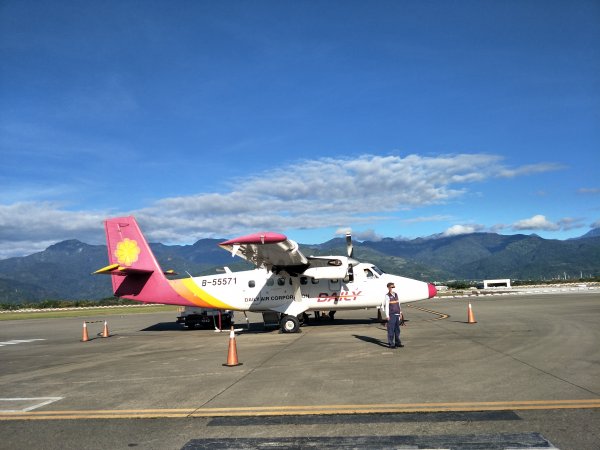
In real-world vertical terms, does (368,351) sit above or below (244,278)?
below

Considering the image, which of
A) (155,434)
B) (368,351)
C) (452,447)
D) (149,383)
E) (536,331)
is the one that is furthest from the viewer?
(536,331)

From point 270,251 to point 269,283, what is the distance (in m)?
3.85

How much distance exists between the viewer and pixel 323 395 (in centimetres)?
842

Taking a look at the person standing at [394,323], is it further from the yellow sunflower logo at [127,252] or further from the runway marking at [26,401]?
the yellow sunflower logo at [127,252]

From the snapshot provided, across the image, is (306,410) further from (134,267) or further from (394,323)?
(134,267)

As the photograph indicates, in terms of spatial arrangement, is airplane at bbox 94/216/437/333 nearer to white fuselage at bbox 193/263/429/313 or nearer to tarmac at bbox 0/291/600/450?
white fuselage at bbox 193/263/429/313

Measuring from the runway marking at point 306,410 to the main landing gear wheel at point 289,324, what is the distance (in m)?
12.7

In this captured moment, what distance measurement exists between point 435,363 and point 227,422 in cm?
615

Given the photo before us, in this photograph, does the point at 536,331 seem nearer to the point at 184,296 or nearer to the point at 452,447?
the point at 452,447

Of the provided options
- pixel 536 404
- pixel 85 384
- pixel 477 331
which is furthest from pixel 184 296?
pixel 536 404

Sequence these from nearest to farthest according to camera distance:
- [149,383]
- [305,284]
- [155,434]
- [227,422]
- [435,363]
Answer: [155,434]
[227,422]
[149,383]
[435,363]
[305,284]

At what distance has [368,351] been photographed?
1346 cm

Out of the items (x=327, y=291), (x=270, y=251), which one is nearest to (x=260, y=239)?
(x=270, y=251)

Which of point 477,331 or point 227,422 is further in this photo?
point 477,331
